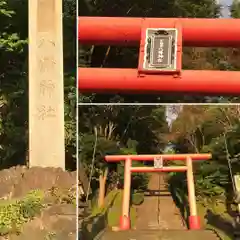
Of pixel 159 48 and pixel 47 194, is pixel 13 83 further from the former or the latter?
pixel 159 48

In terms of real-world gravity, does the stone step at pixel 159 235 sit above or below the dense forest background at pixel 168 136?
below

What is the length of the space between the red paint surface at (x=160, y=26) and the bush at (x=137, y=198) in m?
0.82

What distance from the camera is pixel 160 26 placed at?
2.53 metres

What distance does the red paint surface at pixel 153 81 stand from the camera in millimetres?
2453

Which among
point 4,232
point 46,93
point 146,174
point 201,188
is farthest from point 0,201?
point 201,188

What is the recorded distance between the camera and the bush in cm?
251

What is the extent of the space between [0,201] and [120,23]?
275cm

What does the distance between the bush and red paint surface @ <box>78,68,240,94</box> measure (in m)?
0.55

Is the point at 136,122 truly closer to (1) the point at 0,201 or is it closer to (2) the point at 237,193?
(2) the point at 237,193

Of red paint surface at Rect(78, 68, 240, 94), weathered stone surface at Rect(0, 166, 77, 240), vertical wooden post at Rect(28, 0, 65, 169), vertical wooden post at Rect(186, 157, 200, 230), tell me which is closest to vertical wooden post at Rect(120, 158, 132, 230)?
vertical wooden post at Rect(186, 157, 200, 230)

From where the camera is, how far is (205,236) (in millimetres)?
2244

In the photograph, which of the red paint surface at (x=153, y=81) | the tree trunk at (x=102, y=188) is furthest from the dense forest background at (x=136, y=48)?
the tree trunk at (x=102, y=188)

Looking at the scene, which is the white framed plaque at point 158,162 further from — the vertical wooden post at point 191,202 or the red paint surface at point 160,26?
the red paint surface at point 160,26

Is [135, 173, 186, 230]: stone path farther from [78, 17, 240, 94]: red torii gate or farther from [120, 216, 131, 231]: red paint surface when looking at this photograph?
[78, 17, 240, 94]: red torii gate
